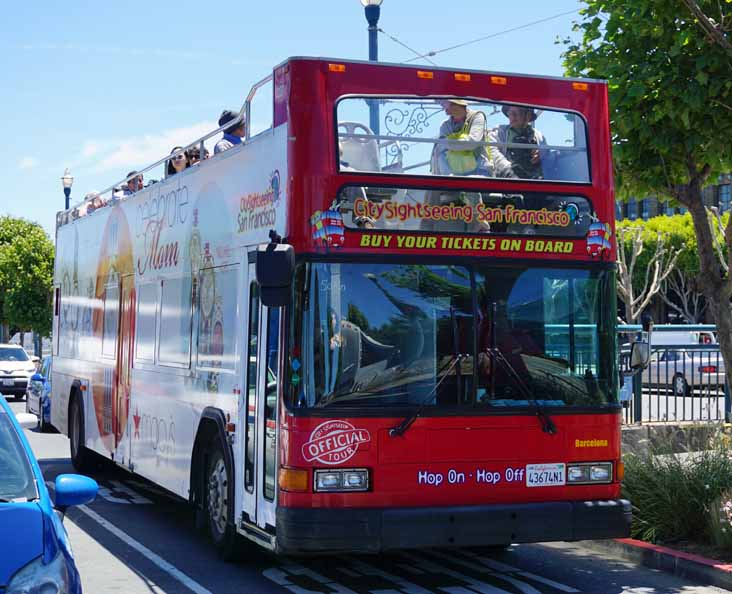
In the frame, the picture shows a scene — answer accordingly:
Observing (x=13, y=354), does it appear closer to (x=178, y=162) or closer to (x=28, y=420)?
(x=28, y=420)

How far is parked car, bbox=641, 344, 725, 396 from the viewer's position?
15.4 meters

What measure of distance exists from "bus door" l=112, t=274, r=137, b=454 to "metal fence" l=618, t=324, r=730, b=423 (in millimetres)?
6018

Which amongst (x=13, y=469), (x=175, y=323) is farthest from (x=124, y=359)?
(x=13, y=469)

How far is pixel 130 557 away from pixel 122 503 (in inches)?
132

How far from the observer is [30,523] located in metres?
5.16

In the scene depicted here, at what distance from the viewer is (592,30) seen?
1134cm

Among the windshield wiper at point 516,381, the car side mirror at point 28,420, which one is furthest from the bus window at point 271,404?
the car side mirror at point 28,420

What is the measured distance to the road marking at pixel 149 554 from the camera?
877 cm

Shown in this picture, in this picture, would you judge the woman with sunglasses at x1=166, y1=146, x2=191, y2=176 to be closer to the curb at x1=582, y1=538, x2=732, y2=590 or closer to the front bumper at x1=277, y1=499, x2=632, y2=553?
the front bumper at x1=277, y1=499, x2=632, y2=553

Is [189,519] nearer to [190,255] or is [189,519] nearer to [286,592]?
[190,255]

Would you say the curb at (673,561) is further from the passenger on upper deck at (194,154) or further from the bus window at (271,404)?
the passenger on upper deck at (194,154)

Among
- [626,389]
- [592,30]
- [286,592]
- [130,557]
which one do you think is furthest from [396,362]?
[626,389]

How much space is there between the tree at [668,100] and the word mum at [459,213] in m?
2.24

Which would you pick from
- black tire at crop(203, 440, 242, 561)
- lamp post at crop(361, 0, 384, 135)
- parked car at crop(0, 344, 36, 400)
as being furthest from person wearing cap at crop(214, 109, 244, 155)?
parked car at crop(0, 344, 36, 400)
